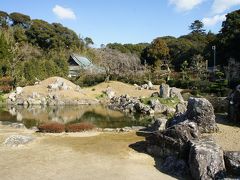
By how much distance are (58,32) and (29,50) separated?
34.0 feet

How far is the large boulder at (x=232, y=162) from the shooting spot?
1041cm

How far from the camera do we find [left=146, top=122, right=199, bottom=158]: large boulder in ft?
39.2

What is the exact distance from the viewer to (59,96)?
115ft

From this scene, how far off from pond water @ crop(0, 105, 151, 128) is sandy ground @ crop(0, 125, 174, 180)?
634 centimetres

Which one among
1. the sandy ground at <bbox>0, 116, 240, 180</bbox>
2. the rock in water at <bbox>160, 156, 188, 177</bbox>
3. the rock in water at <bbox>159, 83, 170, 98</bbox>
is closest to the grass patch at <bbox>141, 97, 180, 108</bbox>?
the rock in water at <bbox>159, 83, 170, 98</bbox>

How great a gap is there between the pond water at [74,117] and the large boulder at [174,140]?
8060 mm

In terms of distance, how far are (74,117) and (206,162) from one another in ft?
53.0

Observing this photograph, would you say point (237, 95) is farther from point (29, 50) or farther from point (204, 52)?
point (29, 50)

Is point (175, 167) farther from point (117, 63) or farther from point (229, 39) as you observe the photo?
point (117, 63)

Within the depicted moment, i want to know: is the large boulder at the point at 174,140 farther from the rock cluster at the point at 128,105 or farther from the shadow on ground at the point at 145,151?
the rock cluster at the point at 128,105

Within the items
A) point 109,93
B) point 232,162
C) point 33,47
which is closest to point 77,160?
point 232,162

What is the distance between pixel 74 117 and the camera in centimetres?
2533

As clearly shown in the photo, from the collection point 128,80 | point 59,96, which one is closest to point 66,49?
point 128,80

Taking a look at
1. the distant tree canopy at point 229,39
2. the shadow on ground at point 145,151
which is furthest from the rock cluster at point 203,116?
the distant tree canopy at point 229,39
